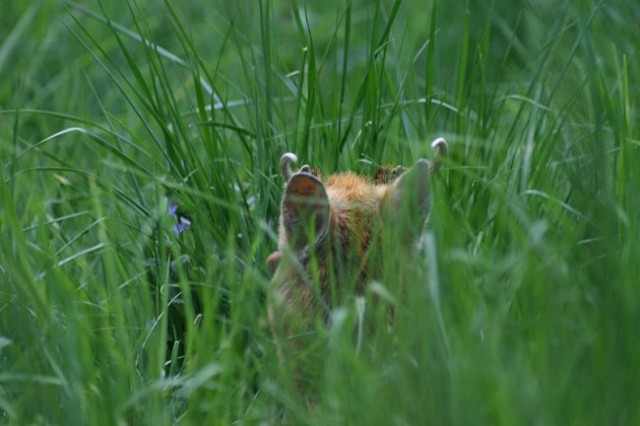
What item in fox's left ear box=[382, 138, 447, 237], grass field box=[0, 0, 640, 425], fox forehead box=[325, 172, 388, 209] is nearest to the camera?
grass field box=[0, 0, 640, 425]

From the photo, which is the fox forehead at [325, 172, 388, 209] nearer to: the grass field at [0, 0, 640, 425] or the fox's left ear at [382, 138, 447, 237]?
the fox's left ear at [382, 138, 447, 237]

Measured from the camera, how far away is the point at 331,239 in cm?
314

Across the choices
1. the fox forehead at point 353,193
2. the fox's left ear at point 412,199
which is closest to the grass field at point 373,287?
the fox's left ear at point 412,199

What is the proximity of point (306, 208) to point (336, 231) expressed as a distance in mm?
109

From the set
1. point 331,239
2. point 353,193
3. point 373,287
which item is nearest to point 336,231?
point 331,239

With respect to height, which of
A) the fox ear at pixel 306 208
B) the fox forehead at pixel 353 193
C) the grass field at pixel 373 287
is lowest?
the grass field at pixel 373 287

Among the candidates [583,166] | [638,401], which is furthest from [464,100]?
[638,401]

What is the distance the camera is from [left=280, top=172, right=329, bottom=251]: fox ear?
3.04 m

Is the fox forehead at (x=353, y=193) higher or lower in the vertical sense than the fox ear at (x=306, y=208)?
lower

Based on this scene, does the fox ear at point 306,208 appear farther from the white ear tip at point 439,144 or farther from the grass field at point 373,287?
the white ear tip at point 439,144

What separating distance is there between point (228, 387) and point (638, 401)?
953mm

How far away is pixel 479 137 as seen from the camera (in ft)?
13.8

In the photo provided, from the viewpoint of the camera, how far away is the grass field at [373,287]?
2.68 metres

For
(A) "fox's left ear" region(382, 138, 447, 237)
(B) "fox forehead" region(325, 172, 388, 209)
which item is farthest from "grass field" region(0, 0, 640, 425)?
(B) "fox forehead" region(325, 172, 388, 209)
